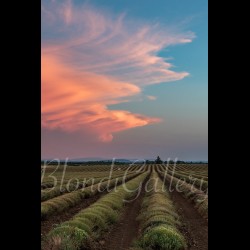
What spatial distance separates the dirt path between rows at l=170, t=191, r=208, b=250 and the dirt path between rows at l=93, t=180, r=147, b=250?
2491mm

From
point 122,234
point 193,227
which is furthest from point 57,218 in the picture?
point 193,227

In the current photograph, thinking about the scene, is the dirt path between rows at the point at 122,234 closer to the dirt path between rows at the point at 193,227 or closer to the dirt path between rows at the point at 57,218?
the dirt path between rows at the point at 193,227

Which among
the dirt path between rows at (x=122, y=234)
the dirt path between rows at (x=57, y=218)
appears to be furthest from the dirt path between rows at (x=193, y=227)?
the dirt path between rows at (x=57, y=218)

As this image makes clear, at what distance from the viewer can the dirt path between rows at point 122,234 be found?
1773 cm

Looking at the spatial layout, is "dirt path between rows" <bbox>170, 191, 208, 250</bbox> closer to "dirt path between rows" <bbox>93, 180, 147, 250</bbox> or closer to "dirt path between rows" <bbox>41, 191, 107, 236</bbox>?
"dirt path between rows" <bbox>93, 180, 147, 250</bbox>

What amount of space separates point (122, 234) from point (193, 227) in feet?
14.7

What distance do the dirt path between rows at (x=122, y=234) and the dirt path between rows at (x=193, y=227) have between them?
2.49 m

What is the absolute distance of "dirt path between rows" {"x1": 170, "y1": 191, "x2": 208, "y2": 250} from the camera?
18.8 meters

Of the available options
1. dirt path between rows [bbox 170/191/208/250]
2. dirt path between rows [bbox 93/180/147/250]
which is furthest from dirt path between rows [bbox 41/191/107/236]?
dirt path between rows [bbox 170/191/208/250]
